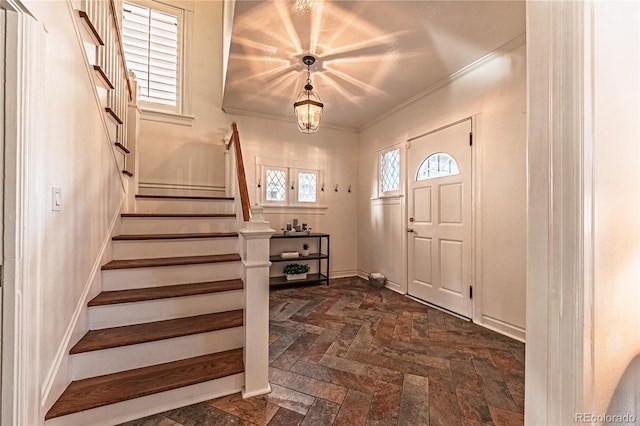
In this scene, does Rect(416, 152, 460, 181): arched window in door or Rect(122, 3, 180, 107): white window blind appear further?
Rect(122, 3, 180, 107): white window blind

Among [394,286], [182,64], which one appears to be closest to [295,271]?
[394,286]

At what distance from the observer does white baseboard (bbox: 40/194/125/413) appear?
1.21 m

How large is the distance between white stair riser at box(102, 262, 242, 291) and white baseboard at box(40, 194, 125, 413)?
88 mm

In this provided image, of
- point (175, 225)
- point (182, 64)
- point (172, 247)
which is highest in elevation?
point (182, 64)

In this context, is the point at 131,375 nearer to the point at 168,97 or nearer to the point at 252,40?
the point at 252,40

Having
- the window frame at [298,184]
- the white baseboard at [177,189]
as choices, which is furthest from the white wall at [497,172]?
the white baseboard at [177,189]

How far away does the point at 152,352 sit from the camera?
1571 mm

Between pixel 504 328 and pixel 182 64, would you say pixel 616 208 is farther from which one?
pixel 182 64

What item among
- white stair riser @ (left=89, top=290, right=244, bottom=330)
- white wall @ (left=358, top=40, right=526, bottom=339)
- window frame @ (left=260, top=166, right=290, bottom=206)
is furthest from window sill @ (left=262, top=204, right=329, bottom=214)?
white stair riser @ (left=89, top=290, right=244, bottom=330)

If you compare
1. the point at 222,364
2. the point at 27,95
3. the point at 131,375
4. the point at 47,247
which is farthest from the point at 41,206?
the point at 222,364

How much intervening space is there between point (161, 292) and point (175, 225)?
A: 868 millimetres

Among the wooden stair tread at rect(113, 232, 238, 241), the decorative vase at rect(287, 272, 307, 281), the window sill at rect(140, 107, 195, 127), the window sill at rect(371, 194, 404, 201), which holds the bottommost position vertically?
the decorative vase at rect(287, 272, 307, 281)

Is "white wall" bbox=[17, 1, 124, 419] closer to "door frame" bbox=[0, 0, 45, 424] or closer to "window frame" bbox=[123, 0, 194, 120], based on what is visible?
"door frame" bbox=[0, 0, 45, 424]

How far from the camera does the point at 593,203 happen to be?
0.64 metres
